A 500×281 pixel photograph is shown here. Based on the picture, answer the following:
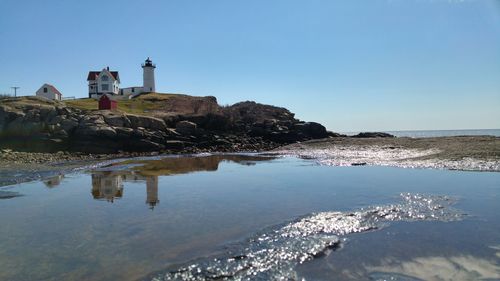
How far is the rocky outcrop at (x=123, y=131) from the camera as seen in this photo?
41.8m

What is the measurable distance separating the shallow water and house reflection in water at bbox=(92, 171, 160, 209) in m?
0.21

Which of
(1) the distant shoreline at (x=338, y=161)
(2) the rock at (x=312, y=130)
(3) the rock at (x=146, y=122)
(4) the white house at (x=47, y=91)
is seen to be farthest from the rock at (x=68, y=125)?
(4) the white house at (x=47, y=91)

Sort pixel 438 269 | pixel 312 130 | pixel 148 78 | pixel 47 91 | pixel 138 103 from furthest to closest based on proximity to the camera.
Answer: pixel 148 78 < pixel 47 91 < pixel 138 103 < pixel 312 130 < pixel 438 269

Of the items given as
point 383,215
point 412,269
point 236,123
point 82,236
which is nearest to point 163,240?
point 82,236

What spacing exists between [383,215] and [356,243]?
3.46 m

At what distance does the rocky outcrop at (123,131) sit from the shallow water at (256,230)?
70.3 feet

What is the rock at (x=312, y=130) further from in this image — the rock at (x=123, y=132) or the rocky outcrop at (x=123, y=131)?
the rock at (x=123, y=132)

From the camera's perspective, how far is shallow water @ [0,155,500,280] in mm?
8828

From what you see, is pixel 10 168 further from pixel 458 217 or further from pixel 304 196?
pixel 458 217

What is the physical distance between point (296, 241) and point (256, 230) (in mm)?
1752

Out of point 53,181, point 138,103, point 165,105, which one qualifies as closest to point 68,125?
point 53,181

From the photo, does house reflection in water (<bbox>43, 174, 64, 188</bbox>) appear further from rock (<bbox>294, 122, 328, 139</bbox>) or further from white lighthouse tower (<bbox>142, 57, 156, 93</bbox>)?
white lighthouse tower (<bbox>142, 57, 156, 93</bbox>)

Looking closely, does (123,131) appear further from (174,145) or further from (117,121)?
(174,145)

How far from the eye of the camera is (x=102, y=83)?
84.4 metres
